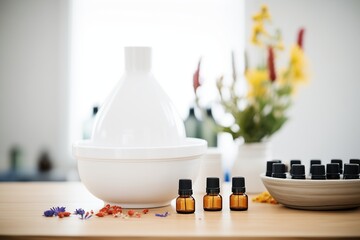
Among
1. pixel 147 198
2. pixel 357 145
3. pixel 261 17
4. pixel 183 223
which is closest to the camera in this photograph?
pixel 183 223

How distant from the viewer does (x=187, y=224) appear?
0.97m

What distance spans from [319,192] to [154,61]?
2.30 m

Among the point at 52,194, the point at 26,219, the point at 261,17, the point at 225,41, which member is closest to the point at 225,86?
the point at 261,17

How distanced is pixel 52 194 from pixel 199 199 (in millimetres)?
366

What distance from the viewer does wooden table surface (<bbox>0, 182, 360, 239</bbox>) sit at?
89 cm

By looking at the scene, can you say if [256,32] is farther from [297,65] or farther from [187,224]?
[187,224]

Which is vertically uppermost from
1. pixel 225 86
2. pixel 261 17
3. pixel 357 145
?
pixel 261 17

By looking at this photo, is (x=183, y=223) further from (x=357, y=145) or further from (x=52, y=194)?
(x=357, y=145)

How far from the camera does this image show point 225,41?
3.30m

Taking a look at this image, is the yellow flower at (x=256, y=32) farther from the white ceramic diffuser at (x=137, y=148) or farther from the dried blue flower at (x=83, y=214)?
the dried blue flower at (x=83, y=214)

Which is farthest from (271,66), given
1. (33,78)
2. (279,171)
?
(33,78)

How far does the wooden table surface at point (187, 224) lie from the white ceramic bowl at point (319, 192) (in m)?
0.02

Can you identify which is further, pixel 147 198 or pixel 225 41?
pixel 225 41

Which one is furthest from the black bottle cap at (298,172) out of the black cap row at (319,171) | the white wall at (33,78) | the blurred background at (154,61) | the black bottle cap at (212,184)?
the white wall at (33,78)
